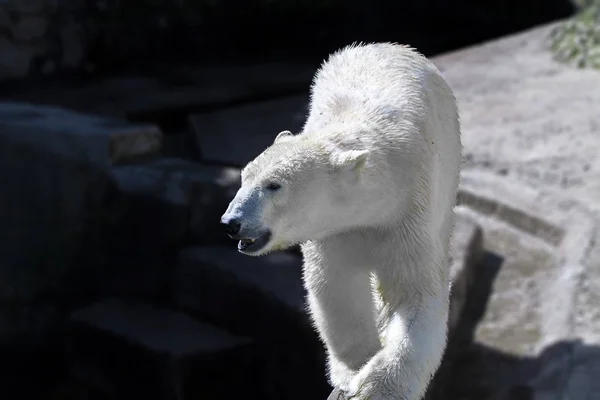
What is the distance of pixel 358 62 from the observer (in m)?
2.81

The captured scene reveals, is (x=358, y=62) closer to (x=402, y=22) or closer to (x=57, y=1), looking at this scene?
(x=57, y=1)

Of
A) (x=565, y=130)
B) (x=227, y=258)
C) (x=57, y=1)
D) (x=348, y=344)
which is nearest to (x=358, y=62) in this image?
(x=348, y=344)

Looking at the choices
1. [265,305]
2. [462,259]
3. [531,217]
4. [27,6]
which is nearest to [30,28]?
[27,6]

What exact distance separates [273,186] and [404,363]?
0.53 meters

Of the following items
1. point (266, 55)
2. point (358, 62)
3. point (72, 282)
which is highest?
point (358, 62)

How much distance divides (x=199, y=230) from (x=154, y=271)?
32 cm

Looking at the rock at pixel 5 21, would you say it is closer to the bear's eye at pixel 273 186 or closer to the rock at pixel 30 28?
the rock at pixel 30 28

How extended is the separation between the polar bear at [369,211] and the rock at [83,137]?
8.67 ft

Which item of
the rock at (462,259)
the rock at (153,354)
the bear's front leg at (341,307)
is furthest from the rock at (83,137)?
the bear's front leg at (341,307)

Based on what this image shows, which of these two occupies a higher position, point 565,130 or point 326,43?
point 565,130

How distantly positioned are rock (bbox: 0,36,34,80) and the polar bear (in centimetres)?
503

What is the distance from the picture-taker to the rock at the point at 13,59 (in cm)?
735

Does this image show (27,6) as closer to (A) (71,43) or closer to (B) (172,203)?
(A) (71,43)

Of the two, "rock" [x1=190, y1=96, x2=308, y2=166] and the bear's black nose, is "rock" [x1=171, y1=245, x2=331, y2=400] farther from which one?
the bear's black nose
